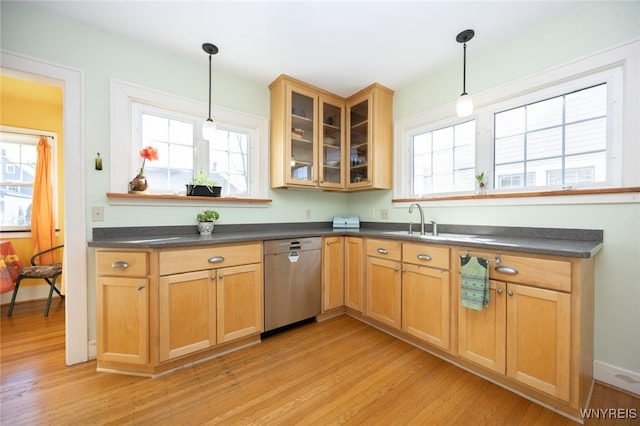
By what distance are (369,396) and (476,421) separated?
0.58 m

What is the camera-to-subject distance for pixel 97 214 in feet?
6.38

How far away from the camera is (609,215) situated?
5.30ft

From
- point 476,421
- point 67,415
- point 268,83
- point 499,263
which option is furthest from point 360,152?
point 67,415

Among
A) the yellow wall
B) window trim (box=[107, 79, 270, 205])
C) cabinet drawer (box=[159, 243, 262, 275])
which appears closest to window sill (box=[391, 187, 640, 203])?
cabinet drawer (box=[159, 243, 262, 275])

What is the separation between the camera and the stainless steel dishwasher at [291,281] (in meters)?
2.21

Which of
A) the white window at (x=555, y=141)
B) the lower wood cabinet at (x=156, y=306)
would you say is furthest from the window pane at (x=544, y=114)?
the lower wood cabinet at (x=156, y=306)

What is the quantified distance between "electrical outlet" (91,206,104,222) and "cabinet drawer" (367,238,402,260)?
2.29 m

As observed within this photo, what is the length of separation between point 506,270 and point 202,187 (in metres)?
2.49

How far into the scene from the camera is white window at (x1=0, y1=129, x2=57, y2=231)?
3088mm

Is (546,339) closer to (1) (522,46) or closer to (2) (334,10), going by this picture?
(1) (522,46)

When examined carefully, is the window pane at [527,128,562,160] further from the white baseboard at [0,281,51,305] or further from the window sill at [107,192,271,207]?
the white baseboard at [0,281,51,305]

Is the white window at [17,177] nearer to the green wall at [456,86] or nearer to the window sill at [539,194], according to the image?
the green wall at [456,86]

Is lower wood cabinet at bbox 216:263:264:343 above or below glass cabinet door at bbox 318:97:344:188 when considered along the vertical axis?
below

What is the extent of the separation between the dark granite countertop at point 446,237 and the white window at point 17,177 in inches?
93.9
